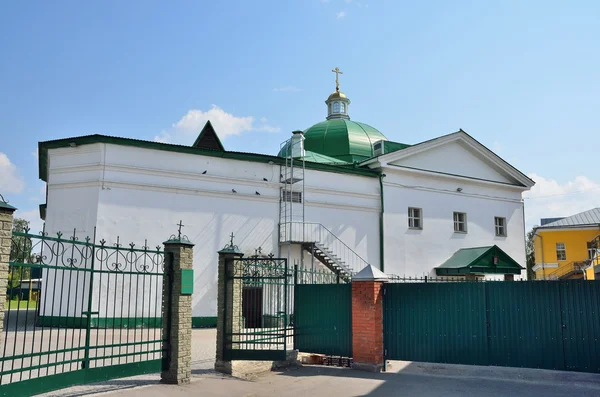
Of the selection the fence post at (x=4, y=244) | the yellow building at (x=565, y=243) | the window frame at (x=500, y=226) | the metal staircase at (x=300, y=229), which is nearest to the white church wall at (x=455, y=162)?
the window frame at (x=500, y=226)

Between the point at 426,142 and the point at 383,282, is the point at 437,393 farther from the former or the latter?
the point at 426,142

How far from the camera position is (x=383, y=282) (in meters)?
11.3

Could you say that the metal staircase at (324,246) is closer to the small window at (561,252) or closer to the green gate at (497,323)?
the green gate at (497,323)

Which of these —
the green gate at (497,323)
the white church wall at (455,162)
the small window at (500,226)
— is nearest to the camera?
the green gate at (497,323)

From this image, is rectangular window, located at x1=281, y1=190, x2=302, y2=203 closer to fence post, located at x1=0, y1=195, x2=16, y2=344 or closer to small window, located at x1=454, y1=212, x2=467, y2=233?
small window, located at x1=454, y1=212, x2=467, y2=233

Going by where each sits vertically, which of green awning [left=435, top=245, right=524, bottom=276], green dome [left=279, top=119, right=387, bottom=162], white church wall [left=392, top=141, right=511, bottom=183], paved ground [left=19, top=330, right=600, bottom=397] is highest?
green dome [left=279, top=119, right=387, bottom=162]

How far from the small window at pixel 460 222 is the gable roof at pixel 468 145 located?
12.1 ft

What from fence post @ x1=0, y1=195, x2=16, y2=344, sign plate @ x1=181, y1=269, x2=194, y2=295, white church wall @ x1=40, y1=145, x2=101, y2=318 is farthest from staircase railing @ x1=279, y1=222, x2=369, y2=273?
fence post @ x1=0, y1=195, x2=16, y2=344

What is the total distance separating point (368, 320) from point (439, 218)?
636 inches

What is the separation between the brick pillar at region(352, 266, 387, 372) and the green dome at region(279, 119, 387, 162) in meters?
18.7

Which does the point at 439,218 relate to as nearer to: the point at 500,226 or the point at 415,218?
the point at 415,218

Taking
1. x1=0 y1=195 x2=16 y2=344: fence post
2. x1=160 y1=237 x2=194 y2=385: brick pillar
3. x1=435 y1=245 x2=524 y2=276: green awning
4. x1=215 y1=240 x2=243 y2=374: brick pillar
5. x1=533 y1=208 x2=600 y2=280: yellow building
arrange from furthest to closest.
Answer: x1=533 y1=208 x2=600 y2=280: yellow building → x1=435 y1=245 x2=524 y2=276: green awning → x1=215 y1=240 x2=243 y2=374: brick pillar → x1=160 y1=237 x2=194 y2=385: brick pillar → x1=0 y1=195 x2=16 y2=344: fence post

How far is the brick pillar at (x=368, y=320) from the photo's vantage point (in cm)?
1080

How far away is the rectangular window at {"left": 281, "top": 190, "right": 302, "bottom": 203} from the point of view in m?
21.7
